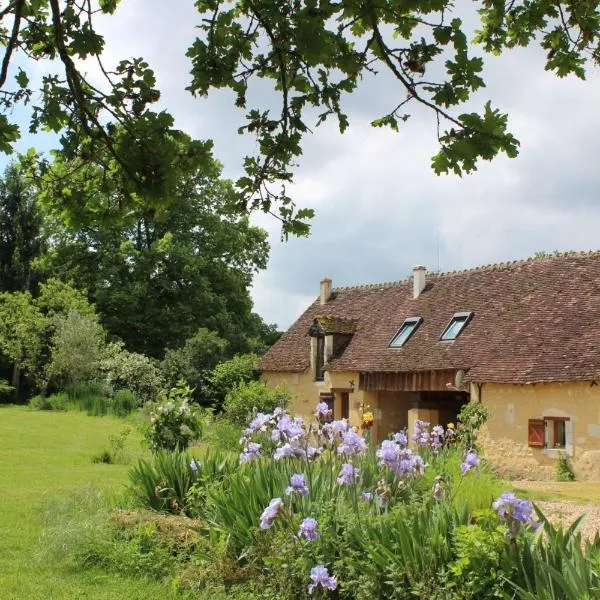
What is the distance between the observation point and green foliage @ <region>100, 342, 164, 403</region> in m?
30.8

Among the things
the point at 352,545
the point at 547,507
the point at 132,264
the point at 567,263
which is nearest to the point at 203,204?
the point at 132,264

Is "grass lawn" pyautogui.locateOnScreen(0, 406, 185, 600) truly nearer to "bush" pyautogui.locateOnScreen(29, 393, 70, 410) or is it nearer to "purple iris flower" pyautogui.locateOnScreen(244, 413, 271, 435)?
"purple iris flower" pyautogui.locateOnScreen(244, 413, 271, 435)

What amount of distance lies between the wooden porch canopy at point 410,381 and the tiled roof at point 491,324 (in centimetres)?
24

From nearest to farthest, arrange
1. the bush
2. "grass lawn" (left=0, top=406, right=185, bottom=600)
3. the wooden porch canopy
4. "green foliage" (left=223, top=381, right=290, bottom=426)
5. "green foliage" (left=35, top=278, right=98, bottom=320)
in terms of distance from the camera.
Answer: "grass lawn" (left=0, top=406, right=185, bottom=600) < "green foliage" (left=223, top=381, right=290, bottom=426) < the wooden porch canopy < the bush < "green foliage" (left=35, top=278, right=98, bottom=320)

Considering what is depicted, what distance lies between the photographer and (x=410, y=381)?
76.5ft

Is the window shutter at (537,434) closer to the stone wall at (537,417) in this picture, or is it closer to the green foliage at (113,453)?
the stone wall at (537,417)

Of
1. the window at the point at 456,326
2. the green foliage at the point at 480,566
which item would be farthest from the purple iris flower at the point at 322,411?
the window at the point at 456,326

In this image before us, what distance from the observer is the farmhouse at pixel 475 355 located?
18422 mm

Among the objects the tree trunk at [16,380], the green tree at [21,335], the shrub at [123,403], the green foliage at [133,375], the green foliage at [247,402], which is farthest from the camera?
the tree trunk at [16,380]

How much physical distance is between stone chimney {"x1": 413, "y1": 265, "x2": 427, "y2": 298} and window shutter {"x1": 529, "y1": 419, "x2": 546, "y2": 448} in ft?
29.5

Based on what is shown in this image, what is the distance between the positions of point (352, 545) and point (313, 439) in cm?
282

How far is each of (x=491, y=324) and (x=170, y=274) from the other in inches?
751

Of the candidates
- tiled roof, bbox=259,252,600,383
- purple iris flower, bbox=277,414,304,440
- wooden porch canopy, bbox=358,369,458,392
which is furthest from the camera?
wooden porch canopy, bbox=358,369,458,392

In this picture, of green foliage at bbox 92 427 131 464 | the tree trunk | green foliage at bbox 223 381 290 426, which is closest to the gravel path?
green foliage at bbox 92 427 131 464
